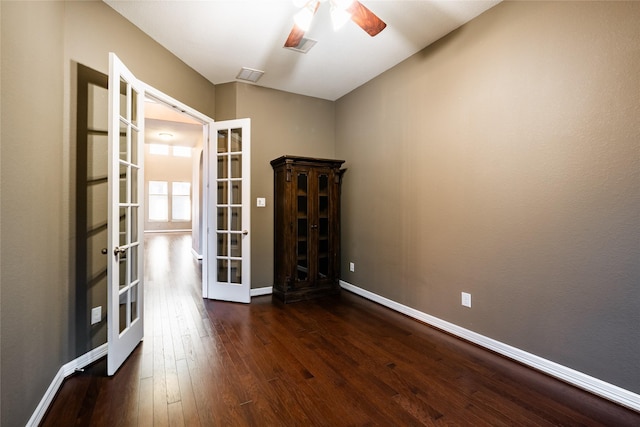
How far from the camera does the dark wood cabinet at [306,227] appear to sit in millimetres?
3576

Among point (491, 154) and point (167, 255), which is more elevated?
point (491, 154)

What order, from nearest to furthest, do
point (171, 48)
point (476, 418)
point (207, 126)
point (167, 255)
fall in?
point (476, 418)
point (171, 48)
point (207, 126)
point (167, 255)

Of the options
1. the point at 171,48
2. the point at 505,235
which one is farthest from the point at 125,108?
the point at 505,235

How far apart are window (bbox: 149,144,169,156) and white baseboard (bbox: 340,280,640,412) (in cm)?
1188

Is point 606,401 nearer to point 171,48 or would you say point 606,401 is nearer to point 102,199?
point 102,199

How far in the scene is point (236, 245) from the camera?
142 inches

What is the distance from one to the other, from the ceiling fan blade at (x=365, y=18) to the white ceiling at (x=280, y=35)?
0.48m

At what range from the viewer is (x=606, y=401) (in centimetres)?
170

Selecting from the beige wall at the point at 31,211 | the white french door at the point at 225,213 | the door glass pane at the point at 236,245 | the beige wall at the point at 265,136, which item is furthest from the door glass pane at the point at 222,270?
the beige wall at the point at 31,211

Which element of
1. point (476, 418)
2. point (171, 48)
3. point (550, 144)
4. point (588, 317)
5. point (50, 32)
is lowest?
point (476, 418)

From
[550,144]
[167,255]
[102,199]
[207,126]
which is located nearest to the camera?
[550,144]

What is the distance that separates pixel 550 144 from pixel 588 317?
1190 mm

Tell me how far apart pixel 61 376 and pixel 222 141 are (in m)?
2.75

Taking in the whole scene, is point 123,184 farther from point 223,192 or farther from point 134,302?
point 223,192
